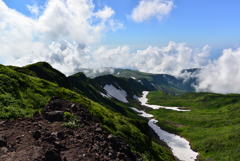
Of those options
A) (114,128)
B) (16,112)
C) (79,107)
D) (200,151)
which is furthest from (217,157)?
(16,112)

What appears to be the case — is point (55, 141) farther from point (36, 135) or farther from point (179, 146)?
point (179, 146)

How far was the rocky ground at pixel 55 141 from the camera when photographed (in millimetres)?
21077

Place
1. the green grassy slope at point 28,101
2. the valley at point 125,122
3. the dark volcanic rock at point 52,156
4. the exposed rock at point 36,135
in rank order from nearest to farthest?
the dark volcanic rock at point 52,156
the exposed rock at point 36,135
the green grassy slope at point 28,101
the valley at point 125,122

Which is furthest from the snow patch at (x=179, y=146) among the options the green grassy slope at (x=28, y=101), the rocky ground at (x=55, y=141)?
the rocky ground at (x=55, y=141)

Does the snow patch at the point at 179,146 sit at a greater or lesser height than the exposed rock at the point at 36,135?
lesser

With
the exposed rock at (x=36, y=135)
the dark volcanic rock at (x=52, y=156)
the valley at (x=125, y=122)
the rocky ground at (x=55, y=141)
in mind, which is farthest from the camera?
the valley at (x=125, y=122)

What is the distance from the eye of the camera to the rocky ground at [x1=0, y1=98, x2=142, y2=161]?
2108 centimetres

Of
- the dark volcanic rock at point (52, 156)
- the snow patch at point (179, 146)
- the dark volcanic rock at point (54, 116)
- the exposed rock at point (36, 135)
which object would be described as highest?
the dark volcanic rock at point (54, 116)

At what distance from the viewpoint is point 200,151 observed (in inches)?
4141

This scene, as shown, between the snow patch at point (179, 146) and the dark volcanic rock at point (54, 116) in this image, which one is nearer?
the dark volcanic rock at point (54, 116)

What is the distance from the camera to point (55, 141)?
24.2 m

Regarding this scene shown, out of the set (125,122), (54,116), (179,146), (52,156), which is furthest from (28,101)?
(179,146)

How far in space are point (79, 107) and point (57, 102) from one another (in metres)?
3.15

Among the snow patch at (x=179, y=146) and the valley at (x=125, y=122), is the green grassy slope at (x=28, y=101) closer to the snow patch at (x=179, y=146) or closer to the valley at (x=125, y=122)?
the valley at (x=125, y=122)
